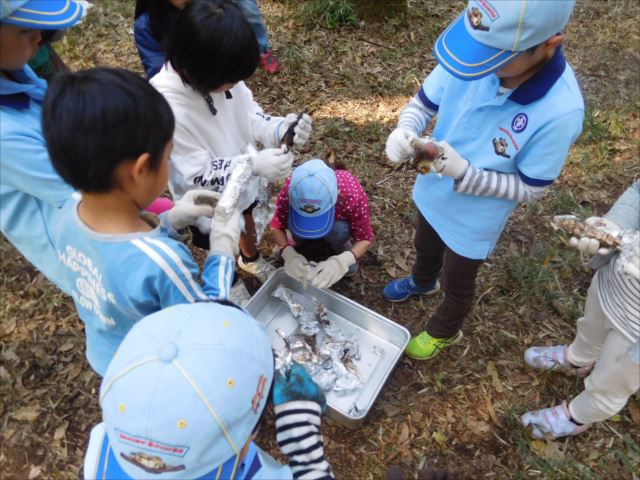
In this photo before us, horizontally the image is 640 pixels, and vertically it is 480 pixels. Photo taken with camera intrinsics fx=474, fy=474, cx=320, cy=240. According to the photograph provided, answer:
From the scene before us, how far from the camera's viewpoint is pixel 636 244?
5.68 ft

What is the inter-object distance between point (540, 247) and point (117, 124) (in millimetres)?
2926

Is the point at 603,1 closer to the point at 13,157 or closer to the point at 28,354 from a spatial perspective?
the point at 13,157

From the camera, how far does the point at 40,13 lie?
1651 millimetres

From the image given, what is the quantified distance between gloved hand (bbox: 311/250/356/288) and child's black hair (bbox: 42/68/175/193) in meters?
1.46

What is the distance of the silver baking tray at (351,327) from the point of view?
263cm

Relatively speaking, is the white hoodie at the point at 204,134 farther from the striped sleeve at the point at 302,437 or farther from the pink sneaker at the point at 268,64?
the pink sneaker at the point at 268,64

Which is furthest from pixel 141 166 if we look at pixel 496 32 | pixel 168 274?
pixel 496 32

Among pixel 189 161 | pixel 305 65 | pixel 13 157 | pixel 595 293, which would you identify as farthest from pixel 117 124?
pixel 305 65

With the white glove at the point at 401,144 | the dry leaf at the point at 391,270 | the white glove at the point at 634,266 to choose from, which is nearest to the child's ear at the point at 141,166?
the white glove at the point at 401,144

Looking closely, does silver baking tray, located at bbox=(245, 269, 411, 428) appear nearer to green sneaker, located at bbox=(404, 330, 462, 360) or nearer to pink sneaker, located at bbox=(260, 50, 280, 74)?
green sneaker, located at bbox=(404, 330, 462, 360)

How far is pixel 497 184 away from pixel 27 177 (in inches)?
70.6

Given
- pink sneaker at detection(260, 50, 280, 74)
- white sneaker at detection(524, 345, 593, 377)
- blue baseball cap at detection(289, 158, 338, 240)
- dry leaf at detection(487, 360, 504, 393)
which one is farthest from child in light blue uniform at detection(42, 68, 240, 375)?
pink sneaker at detection(260, 50, 280, 74)

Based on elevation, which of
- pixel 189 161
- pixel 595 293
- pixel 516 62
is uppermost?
pixel 516 62

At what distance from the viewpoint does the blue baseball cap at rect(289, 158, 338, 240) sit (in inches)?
97.0
